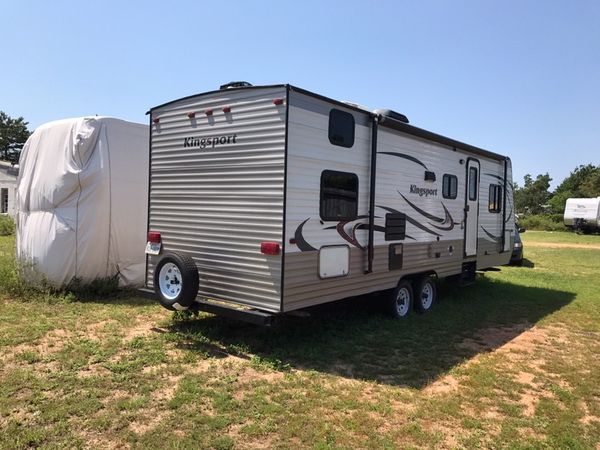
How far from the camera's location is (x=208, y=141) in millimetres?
6395

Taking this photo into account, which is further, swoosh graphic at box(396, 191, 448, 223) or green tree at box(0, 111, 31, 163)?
green tree at box(0, 111, 31, 163)

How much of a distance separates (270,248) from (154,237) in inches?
90.1

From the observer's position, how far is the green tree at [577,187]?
56219mm

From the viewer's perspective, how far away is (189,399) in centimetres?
455

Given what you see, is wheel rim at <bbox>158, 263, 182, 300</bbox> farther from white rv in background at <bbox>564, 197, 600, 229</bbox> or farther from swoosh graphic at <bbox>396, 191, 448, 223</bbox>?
white rv in background at <bbox>564, 197, 600, 229</bbox>

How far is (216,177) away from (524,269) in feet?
41.2

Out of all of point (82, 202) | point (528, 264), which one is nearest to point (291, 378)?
point (82, 202)

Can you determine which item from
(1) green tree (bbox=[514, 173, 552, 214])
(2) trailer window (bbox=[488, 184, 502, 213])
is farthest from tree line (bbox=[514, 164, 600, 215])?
(2) trailer window (bbox=[488, 184, 502, 213])

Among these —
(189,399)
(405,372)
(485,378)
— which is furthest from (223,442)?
(485,378)

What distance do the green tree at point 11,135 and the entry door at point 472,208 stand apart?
149ft

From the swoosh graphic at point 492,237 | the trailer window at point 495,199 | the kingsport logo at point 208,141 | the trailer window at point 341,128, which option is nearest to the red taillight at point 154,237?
the kingsport logo at point 208,141

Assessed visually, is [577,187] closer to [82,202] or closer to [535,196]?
[535,196]

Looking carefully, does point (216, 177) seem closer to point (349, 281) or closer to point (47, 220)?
point (349, 281)

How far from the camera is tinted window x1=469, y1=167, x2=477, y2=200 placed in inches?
391
